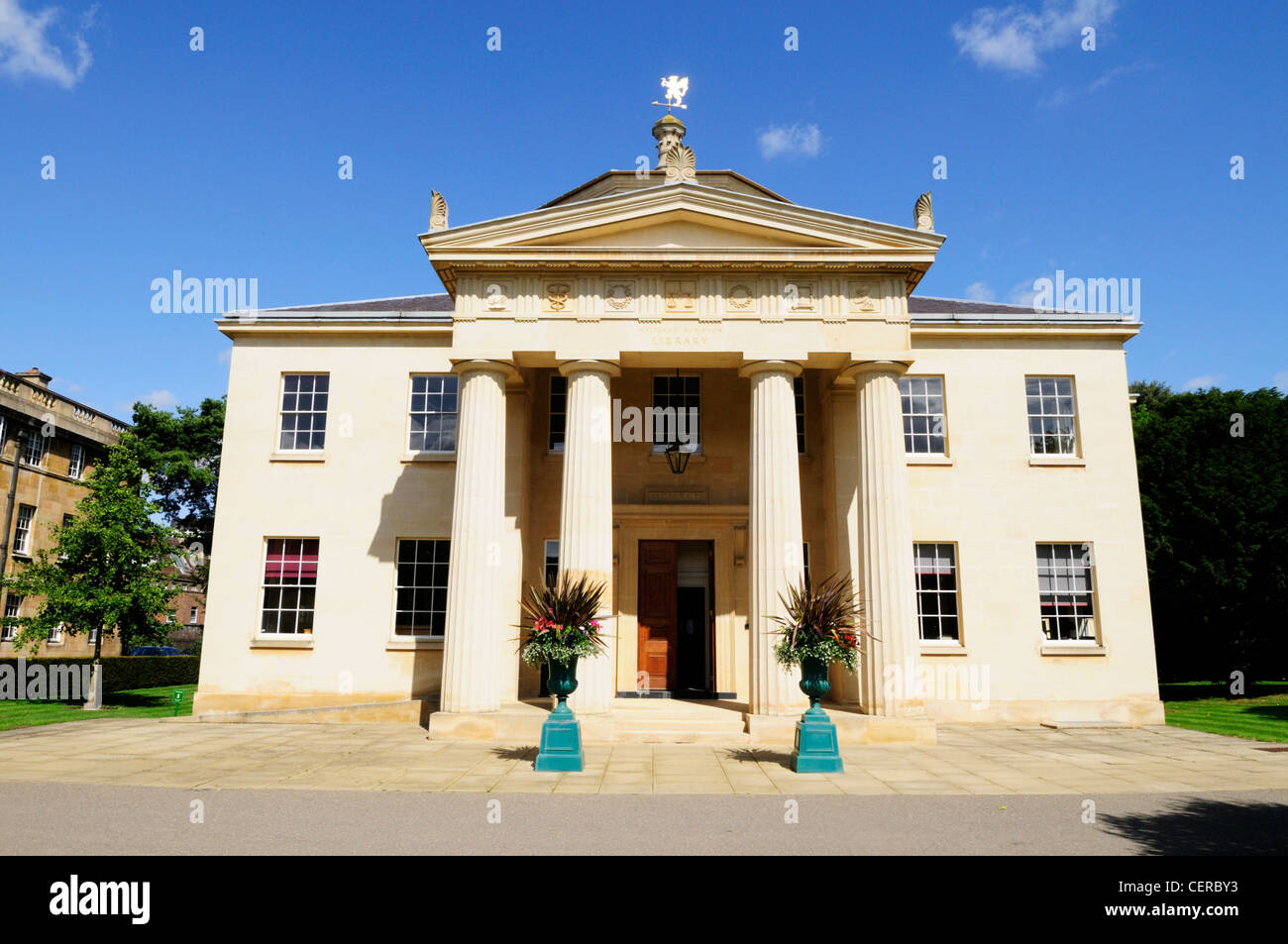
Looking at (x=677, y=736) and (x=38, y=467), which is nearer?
(x=677, y=736)

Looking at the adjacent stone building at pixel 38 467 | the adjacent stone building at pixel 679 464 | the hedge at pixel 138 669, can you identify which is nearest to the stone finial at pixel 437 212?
the adjacent stone building at pixel 679 464

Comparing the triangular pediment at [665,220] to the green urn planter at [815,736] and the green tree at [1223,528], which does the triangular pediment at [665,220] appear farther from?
the green tree at [1223,528]

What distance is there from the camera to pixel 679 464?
19.6m

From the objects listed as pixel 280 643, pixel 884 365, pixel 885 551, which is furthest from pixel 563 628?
pixel 280 643

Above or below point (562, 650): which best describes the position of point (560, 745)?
below

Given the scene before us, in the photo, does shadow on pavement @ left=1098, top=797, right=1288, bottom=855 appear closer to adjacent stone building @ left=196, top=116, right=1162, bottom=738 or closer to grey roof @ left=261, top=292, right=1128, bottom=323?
adjacent stone building @ left=196, top=116, right=1162, bottom=738

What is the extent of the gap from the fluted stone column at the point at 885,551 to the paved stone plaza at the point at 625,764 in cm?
123

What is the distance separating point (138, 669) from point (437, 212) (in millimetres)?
24600

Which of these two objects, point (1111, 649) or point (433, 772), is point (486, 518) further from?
point (1111, 649)

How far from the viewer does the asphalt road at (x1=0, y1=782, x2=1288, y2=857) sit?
25.7ft

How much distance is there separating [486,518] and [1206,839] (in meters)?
→ 13.0

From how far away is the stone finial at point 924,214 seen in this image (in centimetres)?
1759

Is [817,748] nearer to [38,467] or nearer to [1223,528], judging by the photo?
[1223,528]

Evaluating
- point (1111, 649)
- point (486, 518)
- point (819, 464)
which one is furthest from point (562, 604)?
point (1111, 649)
